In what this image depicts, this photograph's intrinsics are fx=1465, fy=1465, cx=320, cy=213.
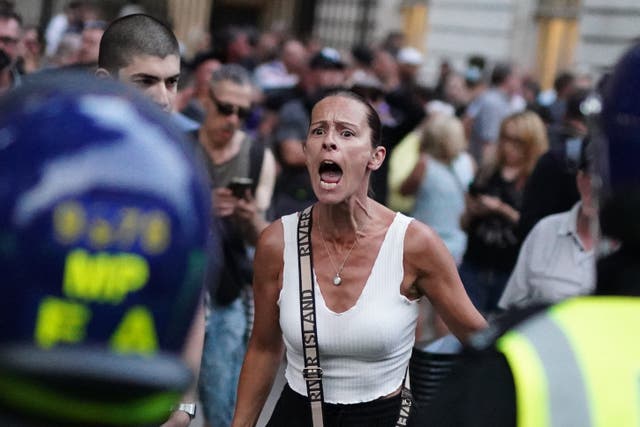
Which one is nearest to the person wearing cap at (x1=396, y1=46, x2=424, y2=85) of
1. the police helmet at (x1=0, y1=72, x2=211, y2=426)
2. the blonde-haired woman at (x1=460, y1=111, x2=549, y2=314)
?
the blonde-haired woman at (x1=460, y1=111, x2=549, y2=314)

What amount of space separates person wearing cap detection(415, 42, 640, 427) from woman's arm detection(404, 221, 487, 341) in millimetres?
2305

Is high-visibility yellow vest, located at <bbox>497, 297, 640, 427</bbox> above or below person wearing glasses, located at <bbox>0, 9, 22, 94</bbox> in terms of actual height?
above

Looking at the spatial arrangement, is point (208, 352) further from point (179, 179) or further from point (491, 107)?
point (491, 107)

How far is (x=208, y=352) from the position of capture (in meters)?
6.37

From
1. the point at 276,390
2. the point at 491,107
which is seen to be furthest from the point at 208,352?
the point at 491,107

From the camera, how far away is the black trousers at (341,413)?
14.2 ft

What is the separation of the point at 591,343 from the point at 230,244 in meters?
4.47

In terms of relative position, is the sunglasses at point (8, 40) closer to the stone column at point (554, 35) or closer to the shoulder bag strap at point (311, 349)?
the shoulder bag strap at point (311, 349)

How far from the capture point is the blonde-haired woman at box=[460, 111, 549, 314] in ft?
27.8

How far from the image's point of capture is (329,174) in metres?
4.66

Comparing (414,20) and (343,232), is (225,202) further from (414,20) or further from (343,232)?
(414,20)

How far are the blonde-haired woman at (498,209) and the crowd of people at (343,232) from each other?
0.01 m

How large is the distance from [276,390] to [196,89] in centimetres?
287

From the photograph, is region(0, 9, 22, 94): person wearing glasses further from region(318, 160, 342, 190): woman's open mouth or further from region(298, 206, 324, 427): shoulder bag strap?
region(298, 206, 324, 427): shoulder bag strap
